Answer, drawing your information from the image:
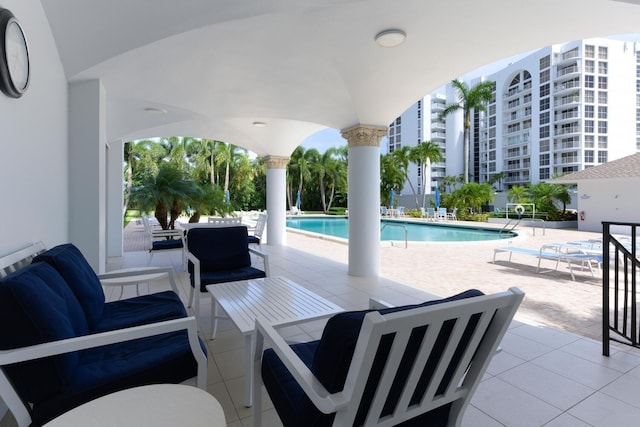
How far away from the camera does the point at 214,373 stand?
106 inches

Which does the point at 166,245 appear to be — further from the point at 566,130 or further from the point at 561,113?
the point at 561,113

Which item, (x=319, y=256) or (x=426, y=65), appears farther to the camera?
(x=319, y=256)

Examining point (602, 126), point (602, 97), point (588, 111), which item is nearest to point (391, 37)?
point (588, 111)

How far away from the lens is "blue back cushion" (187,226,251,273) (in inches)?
167

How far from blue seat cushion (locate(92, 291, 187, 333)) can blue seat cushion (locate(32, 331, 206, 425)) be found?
13.1 inches

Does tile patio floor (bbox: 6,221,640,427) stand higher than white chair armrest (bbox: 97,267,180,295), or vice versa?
white chair armrest (bbox: 97,267,180,295)

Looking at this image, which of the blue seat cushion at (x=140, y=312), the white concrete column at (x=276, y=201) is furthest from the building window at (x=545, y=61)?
the blue seat cushion at (x=140, y=312)

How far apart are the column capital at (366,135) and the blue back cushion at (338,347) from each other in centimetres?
515

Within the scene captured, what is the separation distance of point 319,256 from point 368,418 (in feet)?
23.0

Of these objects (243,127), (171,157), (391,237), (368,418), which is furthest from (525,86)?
(368,418)

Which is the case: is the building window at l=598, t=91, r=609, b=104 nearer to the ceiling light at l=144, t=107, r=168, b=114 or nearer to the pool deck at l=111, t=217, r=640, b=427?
the pool deck at l=111, t=217, r=640, b=427

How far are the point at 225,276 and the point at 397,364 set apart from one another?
310 centimetres

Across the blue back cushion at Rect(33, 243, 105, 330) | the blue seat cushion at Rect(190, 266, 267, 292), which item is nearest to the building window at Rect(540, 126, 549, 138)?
the blue seat cushion at Rect(190, 266, 267, 292)

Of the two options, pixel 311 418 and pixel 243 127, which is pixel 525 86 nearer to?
pixel 243 127
